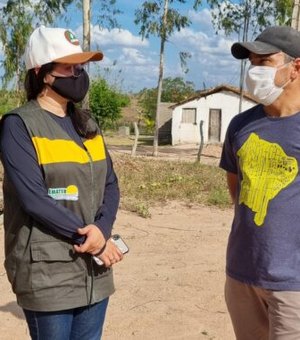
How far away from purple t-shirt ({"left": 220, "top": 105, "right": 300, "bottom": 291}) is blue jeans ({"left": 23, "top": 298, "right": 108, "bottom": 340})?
572mm

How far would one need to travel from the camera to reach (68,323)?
2.15 metres

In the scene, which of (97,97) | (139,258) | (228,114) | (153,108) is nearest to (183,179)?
(139,258)

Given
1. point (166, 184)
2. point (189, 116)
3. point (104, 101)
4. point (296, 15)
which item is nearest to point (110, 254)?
point (166, 184)

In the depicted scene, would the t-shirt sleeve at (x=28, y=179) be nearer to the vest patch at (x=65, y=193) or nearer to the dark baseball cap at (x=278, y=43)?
the vest patch at (x=65, y=193)

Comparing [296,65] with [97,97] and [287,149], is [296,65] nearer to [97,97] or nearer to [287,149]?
[287,149]

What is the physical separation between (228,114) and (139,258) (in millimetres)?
28046

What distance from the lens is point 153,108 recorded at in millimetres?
44344

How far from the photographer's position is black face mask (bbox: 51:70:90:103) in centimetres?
217

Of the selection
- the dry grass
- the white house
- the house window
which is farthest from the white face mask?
the house window

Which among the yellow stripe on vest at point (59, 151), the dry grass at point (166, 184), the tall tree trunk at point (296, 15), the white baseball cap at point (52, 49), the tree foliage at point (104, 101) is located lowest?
the tree foliage at point (104, 101)

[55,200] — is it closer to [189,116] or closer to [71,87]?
[71,87]

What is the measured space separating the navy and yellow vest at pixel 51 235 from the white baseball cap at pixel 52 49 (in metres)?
0.16

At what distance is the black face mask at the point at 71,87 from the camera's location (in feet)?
7.12

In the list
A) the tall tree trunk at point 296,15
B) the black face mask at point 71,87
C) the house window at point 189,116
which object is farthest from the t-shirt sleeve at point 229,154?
the house window at point 189,116
